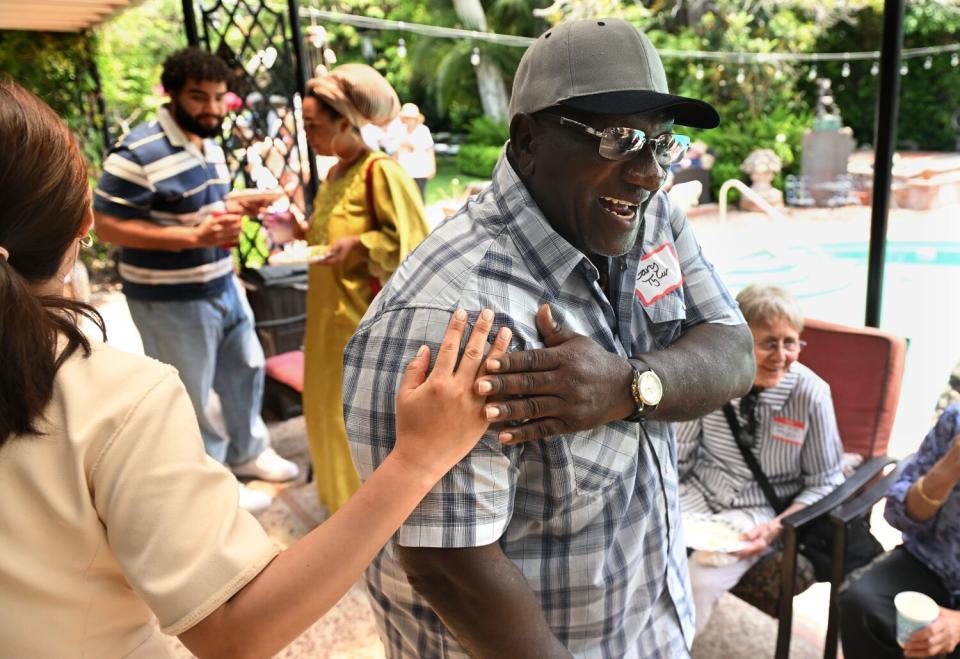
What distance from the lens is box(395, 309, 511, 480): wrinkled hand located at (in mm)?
923

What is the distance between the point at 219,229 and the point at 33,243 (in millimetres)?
2347

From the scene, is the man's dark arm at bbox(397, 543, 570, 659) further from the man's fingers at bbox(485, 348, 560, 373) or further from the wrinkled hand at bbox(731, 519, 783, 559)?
the wrinkled hand at bbox(731, 519, 783, 559)

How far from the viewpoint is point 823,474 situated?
2408mm

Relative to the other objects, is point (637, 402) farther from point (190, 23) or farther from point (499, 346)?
point (190, 23)

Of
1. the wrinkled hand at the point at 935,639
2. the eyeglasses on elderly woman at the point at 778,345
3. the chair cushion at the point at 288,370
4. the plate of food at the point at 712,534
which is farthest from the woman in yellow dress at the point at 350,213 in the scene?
the wrinkled hand at the point at 935,639

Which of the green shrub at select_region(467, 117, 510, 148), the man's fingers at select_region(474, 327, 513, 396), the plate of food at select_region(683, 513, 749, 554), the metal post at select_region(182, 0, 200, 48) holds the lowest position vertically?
the green shrub at select_region(467, 117, 510, 148)

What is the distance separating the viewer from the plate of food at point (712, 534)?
2322 millimetres

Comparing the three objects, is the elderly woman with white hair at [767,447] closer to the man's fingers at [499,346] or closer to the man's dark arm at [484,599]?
the man's dark arm at [484,599]

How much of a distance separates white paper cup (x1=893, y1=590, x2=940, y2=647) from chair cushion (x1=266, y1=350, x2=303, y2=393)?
2970mm

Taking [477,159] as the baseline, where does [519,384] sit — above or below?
above

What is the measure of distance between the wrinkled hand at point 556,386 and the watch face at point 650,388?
0.03m

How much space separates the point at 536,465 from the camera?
3.61 feet

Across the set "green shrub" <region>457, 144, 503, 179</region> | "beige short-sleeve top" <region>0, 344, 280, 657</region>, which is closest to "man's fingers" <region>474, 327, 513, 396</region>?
"beige short-sleeve top" <region>0, 344, 280, 657</region>

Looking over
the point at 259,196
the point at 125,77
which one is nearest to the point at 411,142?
the point at 125,77
